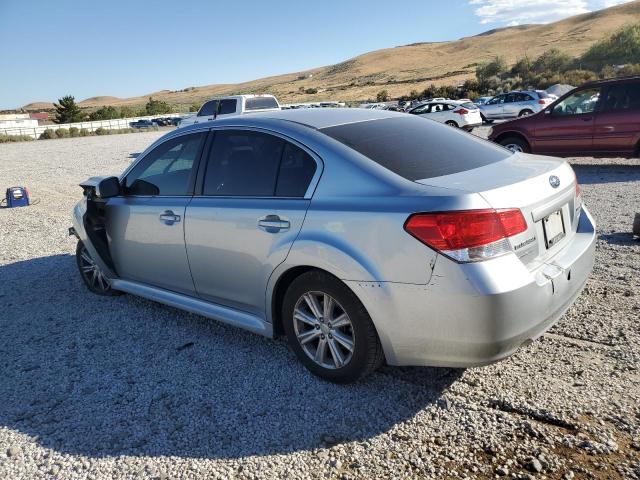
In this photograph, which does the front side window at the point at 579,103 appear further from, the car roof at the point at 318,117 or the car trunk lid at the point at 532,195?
the car trunk lid at the point at 532,195

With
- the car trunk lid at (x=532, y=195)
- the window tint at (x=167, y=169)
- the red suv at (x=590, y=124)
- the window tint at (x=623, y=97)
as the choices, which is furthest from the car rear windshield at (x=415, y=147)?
the window tint at (x=623, y=97)

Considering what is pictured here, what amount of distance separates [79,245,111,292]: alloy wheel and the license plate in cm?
391

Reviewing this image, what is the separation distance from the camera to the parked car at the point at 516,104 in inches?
966

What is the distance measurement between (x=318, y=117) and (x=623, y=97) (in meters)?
8.93

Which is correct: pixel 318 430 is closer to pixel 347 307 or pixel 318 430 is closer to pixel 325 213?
pixel 347 307

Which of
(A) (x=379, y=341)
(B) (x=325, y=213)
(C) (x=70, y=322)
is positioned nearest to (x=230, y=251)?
(B) (x=325, y=213)

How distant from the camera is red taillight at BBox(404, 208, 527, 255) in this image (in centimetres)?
262

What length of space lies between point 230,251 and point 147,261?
1136 millimetres

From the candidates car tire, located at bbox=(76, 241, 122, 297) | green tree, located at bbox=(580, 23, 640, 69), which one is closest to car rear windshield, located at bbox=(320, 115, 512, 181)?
car tire, located at bbox=(76, 241, 122, 297)

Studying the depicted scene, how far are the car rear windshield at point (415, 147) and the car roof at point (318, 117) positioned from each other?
9cm

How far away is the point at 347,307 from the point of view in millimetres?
3049

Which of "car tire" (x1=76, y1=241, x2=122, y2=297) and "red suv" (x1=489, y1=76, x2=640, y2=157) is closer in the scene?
"car tire" (x1=76, y1=241, x2=122, y2=297)

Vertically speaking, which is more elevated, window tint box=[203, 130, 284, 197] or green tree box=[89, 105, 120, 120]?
green tree box=[89, 105, 120, 120]

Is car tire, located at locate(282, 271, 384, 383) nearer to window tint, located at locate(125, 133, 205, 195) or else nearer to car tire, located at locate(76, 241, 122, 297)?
window tint, located at locate(125, 133, 205, 195)
